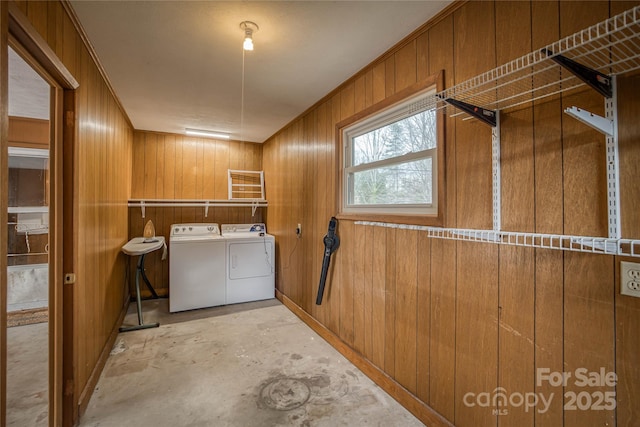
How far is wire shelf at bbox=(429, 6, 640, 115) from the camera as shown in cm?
92

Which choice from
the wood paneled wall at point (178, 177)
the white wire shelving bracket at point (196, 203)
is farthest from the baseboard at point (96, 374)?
the white wire shelving bracket at point (196, 203)

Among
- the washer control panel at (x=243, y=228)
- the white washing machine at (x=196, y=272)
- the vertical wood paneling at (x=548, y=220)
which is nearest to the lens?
the vertical wood paneling at (x=548, y=220)

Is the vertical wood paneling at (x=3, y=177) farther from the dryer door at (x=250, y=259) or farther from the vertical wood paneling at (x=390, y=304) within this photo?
the dryer door at (x=250, y=259)

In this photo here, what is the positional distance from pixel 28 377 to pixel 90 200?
141 cm

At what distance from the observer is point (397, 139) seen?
80.4 inches

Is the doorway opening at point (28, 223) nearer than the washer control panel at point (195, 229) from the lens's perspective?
Yes

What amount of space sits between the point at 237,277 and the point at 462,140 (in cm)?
320

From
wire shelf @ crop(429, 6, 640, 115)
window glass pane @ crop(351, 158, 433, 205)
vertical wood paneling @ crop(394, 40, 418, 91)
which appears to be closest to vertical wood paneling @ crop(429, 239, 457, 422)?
window glass pane @ crop(351, 158, 433, 205)

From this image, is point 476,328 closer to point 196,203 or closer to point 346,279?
point 346,279

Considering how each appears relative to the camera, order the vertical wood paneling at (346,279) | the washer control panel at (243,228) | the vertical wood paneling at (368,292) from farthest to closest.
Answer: the washer control panel at (243,228), the vertical wood paneling at (346,279), the vertical wood paneling at (368,292)

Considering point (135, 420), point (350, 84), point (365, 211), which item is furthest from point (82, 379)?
point (350, 84)

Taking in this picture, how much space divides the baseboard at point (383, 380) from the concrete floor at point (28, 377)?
198cm

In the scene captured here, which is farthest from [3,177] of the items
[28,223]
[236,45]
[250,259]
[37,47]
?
[250,259]

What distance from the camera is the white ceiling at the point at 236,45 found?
1.57 meters
